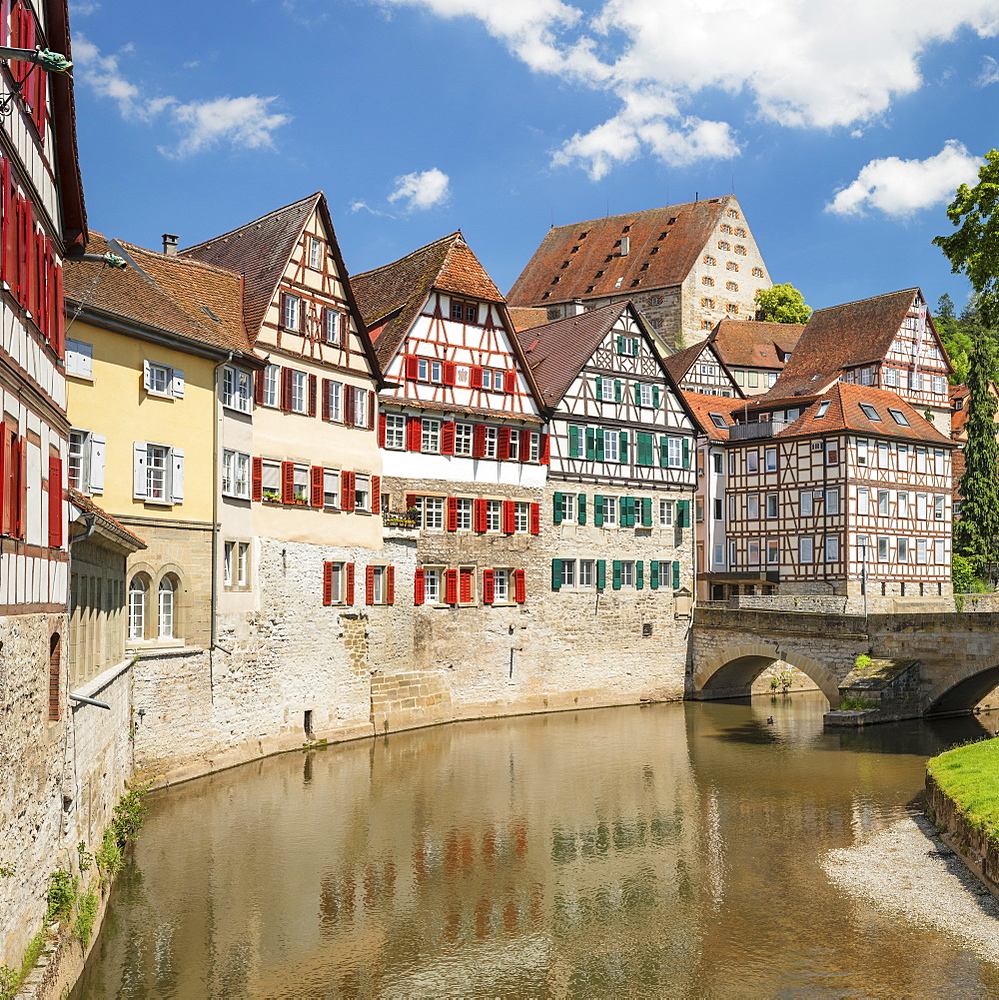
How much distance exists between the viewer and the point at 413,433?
3459 centimetres

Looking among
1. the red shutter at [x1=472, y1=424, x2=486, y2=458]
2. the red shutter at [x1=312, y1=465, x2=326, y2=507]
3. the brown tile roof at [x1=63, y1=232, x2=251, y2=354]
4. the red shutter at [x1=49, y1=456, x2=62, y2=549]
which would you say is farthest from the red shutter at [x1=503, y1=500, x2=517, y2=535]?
the red shutter at [x1=49, y1=456, x2=62, y2=549]

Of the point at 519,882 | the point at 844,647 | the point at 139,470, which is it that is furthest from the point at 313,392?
the point at 844,647

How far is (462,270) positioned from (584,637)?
12624 millimetres

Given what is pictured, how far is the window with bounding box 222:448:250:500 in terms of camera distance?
2605 centimetres

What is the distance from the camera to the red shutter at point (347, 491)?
31.2 metres

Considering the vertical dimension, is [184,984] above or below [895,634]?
below

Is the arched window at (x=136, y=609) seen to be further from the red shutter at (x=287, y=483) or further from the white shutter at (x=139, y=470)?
the red shutter at (x=287, y=483)

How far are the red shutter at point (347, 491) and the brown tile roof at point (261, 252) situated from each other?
4.91 metres

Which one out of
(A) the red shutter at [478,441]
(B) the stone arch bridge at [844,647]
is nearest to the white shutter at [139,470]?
(A) the red shutter at [478,441]

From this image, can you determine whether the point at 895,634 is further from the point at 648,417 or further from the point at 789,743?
the point at 648,417

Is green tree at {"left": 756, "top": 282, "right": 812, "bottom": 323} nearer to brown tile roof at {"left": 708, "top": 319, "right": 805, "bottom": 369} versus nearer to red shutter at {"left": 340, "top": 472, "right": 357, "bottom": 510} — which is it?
brown tile roof at {"left": 708, "top": 319, "right": 805, "bottom": 369}

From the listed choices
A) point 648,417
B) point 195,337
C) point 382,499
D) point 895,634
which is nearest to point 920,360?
point 648,417

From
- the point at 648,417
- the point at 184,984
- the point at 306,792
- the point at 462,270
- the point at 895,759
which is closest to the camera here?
the point at 184,984

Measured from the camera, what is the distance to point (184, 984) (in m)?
13.6
